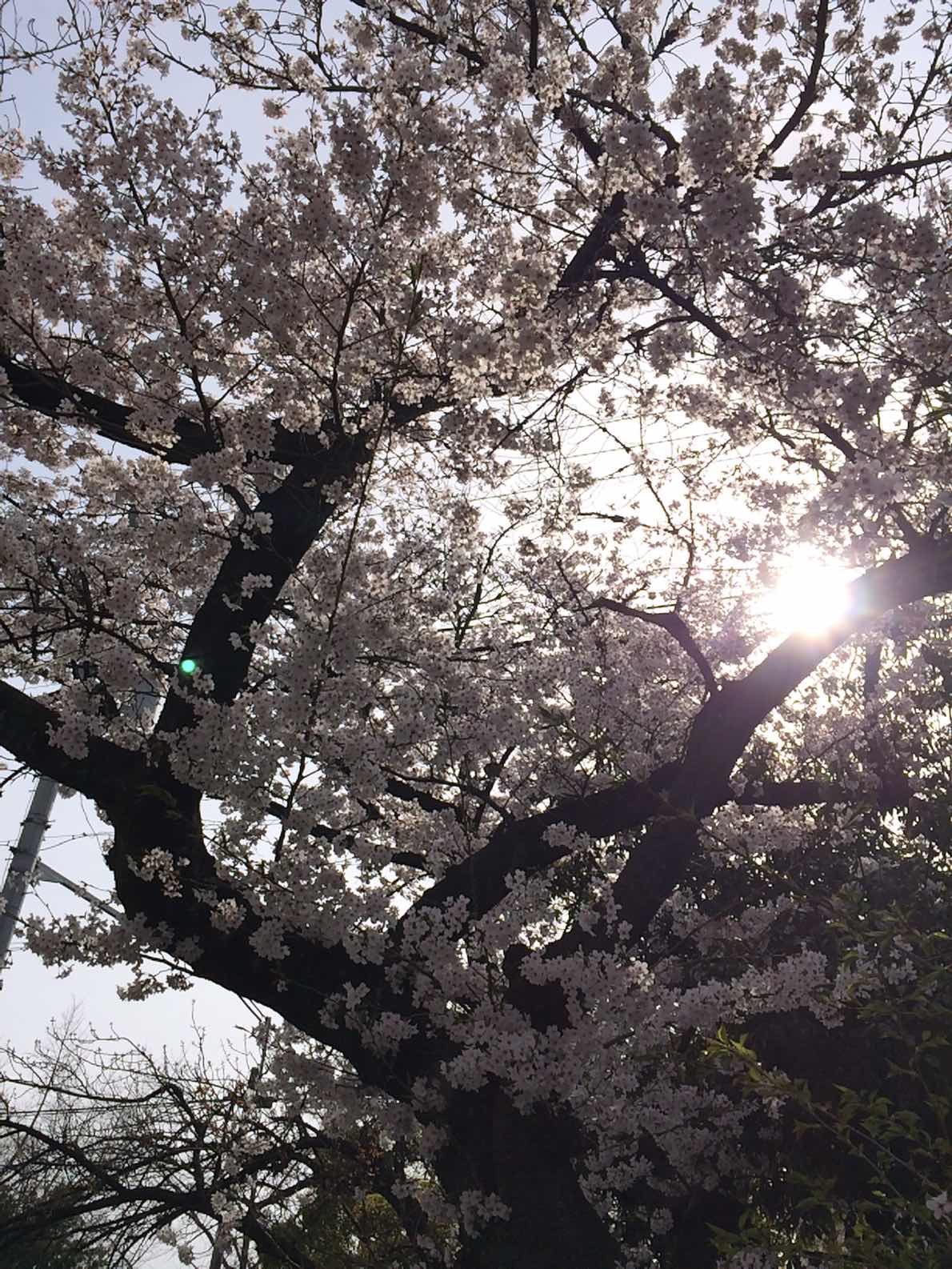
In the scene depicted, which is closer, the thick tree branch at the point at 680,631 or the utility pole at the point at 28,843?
the thick tree branch at the point at 680,631

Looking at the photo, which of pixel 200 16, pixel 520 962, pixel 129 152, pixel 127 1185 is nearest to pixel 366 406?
pixel 129 152

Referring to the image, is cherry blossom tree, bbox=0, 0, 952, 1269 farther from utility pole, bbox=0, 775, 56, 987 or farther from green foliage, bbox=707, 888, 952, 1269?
utility pole, bbox=0, 775, 56, 987

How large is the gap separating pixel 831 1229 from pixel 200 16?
826 centimetres

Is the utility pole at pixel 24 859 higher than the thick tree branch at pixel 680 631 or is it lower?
higher

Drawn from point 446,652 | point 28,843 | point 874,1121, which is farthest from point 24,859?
point 874,1121

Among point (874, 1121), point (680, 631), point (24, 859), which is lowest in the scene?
point (874, 1121)

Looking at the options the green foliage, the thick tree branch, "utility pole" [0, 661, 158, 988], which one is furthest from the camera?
"utility pole" [0, 661, 158, 988]

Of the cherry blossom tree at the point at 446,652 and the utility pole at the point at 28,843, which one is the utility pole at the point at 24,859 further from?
the cherry blossom tree at the point at 446,652

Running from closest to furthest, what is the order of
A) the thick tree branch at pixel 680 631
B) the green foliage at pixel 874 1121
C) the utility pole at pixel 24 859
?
1. the green foliage at pixel 874 1121
2. the thick tree branch at pixel 680 631
3. the utility pole at pixel 24 859

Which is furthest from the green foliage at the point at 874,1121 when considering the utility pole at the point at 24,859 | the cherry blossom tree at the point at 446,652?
the utility pole at the point at 24,859

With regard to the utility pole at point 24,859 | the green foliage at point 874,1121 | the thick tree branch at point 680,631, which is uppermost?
the utility pole at point 24,859

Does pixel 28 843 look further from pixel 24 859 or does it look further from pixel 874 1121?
pixel 874 1121

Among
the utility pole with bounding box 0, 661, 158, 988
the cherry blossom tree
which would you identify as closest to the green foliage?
the cherry blossom tree

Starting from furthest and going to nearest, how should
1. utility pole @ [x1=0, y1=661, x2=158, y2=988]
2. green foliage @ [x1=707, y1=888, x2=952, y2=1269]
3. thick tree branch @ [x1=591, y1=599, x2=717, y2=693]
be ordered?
utility pole @ [x1=0, y1=661, x2=158, y2=988] → thick tree branch @ [x1=591, y1=599, x2=717, y2=693] → green foliage @ [x1=707, y1=888, x2=952, y2=1269]
